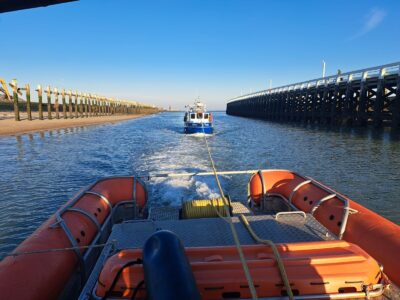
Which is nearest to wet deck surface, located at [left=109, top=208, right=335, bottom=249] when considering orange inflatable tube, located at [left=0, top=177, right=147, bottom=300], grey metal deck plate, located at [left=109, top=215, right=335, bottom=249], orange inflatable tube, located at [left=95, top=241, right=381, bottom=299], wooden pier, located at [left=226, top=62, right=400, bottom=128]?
grey metal deck plate, located at [left=109, top=215, right=335, bottom=249]

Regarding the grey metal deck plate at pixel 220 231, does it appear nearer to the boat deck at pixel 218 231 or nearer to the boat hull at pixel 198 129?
the boat deck at pixel 218 231

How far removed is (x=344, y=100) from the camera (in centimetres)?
3334

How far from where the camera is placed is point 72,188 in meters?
9.81

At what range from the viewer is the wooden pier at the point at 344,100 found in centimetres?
2656

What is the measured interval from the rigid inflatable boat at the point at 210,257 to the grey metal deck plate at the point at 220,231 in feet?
0.04

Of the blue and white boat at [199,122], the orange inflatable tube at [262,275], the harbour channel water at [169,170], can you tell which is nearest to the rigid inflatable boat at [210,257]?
the orange inflatable tube at [262,275]

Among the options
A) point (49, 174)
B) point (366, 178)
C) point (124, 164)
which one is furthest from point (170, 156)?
point (366, 178)

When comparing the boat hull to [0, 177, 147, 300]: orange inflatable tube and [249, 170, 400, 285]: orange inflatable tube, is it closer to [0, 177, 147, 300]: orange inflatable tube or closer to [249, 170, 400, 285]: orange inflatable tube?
[249, 170, 400, 285]: orange inflatable tube

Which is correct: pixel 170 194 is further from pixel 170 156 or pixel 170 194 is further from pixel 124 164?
pixel 170 156

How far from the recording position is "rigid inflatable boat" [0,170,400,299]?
2.46 metres

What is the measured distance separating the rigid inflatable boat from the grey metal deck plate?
0.01 meters

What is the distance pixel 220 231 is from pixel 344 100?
34.5m

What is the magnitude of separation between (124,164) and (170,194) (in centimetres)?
585

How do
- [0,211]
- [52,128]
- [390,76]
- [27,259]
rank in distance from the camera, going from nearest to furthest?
[27,259], [0,211], [390,76], [52,128]
